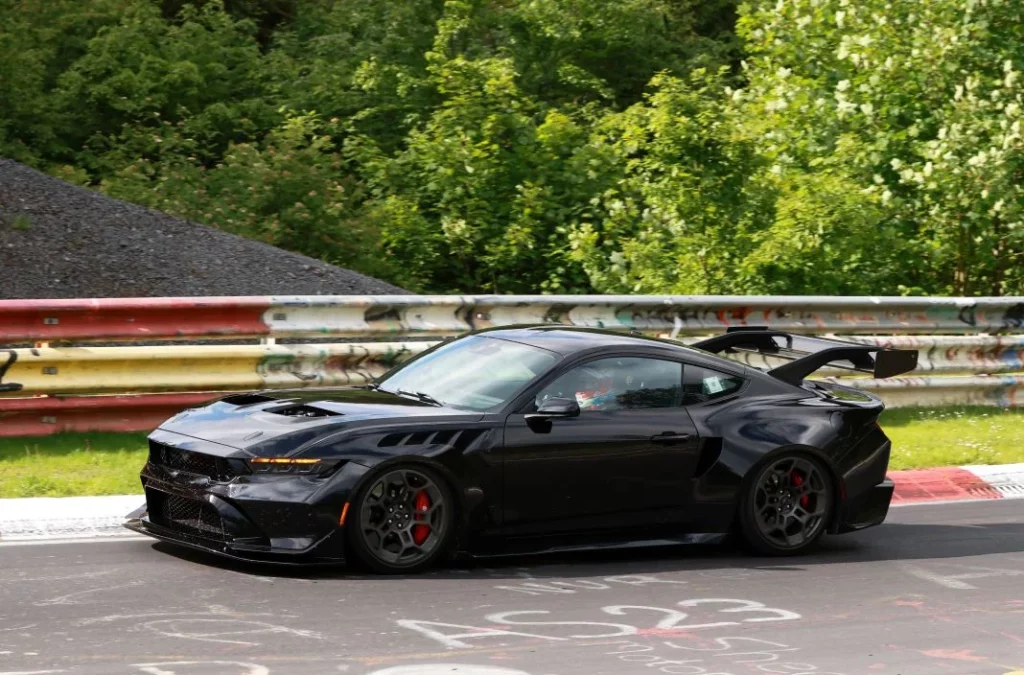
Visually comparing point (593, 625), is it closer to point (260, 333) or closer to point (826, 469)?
point (826, 469)

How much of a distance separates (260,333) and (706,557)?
4185mm

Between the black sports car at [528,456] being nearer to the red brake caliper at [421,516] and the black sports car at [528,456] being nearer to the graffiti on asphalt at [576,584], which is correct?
the red brake caliper at [421,516]

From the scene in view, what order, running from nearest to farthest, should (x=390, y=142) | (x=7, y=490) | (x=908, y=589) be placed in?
1. (x=908, y=589)
2. (x=7, y=490)
3. (x=390, y=142)

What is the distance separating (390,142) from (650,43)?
6.23 metres

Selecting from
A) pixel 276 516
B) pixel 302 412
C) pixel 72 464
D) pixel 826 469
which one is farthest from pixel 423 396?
pixel 72 464

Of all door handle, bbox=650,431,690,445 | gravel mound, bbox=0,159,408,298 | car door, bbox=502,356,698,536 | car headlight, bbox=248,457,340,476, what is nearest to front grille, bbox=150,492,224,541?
car headlight, bbox=248,457,340,476

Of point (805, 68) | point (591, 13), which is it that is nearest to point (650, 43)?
point (591, 13)

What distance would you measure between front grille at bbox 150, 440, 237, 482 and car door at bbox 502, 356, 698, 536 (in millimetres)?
1496

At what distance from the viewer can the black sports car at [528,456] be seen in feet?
25.6

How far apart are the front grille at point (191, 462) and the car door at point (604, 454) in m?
1.50

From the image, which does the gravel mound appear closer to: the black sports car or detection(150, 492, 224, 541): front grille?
the black sports car

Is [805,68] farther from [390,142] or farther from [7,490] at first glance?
→ [7,490]

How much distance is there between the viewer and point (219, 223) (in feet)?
65.4

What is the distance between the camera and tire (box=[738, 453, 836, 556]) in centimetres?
905
